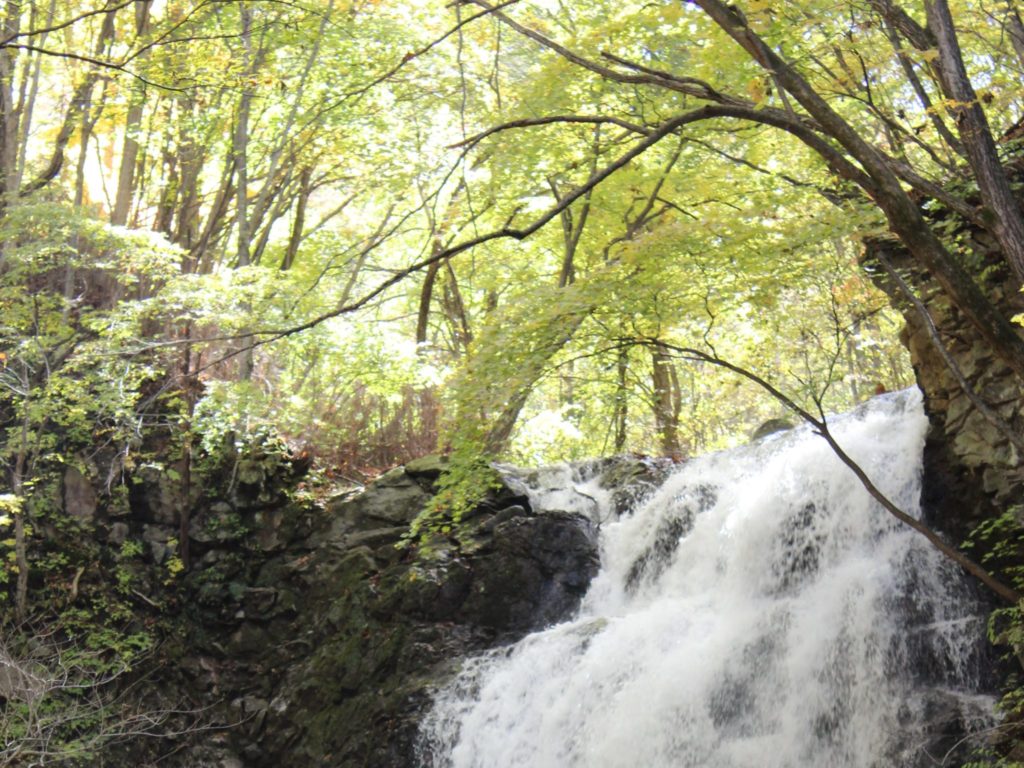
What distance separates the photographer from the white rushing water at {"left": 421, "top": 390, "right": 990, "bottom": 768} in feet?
21.7

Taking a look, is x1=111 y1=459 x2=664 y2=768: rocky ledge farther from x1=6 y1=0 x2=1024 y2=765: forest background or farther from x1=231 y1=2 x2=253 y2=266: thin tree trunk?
x1=231 y1=2 x2=253 y2=266: thin tree trunk

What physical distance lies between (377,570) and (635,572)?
9.86 ft

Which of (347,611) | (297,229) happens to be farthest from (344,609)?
(297,229)

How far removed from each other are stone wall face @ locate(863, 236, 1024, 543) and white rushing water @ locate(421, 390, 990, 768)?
1.10ft

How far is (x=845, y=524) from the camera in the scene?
8.03m

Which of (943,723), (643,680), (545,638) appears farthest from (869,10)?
(545,638)

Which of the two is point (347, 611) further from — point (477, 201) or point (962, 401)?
point (962, 401)

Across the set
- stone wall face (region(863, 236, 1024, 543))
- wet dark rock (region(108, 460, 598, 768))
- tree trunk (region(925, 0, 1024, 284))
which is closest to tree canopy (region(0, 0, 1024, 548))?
tree trunk (region(925, 0, 1024, 284))

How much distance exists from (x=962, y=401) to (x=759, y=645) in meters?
2.68

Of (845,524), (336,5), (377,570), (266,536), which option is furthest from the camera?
(336,5)

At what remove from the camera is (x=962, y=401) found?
24.4ft

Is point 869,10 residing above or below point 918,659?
above

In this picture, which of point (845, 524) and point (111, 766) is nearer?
point (845, 524)

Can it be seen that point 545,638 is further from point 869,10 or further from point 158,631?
point 869,10
